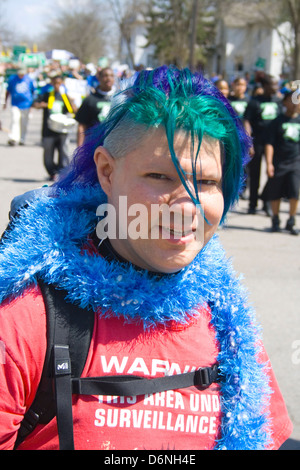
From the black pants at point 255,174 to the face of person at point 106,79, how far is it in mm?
2309

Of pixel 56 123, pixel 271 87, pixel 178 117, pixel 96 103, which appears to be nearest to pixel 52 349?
pixel 178 117

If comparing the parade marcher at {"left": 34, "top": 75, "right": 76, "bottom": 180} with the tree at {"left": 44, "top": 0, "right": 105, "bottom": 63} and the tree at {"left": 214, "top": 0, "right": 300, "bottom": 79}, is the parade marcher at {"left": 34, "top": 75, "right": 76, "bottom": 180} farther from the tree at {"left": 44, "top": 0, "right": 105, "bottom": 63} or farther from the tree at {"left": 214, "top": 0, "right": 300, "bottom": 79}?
the tree at {"left": 44, "top": 0, "right": 105, "bottom": 63}

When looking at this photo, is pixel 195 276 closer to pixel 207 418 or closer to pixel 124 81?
pixel 207 418

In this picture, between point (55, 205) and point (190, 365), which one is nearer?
point (190, 365)

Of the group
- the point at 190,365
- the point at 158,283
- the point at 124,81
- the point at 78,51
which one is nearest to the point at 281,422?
the point at 190,365

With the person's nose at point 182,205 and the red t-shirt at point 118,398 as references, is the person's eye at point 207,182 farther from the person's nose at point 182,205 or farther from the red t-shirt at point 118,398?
the red t-shirt at point 118,398

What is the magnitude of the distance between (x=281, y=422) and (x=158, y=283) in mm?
503

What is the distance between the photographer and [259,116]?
324 inches

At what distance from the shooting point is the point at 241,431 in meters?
1.30

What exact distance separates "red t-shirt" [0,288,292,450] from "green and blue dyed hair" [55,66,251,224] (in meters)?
0.33

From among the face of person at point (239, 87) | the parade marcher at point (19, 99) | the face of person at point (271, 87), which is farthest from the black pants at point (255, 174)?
the parade marcher at point (19, 99)

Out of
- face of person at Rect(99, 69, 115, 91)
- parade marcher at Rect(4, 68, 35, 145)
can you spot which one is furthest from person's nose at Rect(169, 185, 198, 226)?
parade marcher at Rect(4, 68, 35, 145)

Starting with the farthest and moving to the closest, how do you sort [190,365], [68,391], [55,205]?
[55,205], [190,365], [68,391]

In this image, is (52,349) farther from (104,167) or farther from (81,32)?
(81,32)
